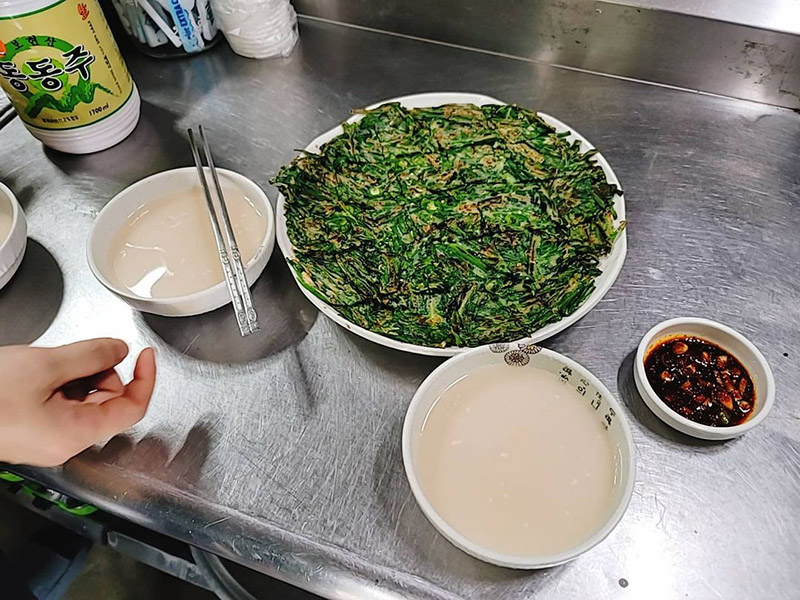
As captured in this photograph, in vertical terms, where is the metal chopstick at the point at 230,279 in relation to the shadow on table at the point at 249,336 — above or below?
above

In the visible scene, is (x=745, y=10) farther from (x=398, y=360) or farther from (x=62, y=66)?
(x=62, y=66)

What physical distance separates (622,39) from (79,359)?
140 centimetres

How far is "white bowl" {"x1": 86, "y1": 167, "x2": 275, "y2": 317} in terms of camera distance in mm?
1243

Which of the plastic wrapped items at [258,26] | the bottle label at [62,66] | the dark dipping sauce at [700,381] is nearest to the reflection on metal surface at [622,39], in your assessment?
the plastic wrapped items at [258,26]

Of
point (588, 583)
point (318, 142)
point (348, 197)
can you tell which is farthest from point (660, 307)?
point (318, 142)

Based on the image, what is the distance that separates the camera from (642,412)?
1207 millimetres

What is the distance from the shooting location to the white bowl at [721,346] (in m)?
1.12

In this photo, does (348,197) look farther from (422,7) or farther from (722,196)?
(722,196)

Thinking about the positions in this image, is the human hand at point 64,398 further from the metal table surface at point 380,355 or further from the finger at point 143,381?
the metal table surface at point 380,355

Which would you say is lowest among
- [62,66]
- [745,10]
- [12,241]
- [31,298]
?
[31,298]

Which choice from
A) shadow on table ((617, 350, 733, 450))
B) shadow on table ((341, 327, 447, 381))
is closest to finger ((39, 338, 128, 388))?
shadow on table ((341, 327, 447, 381))

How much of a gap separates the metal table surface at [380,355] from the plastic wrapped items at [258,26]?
0.06 meters

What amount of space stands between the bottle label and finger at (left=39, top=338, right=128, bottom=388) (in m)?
0.65

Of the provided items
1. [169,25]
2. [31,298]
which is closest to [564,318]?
[31,298]
